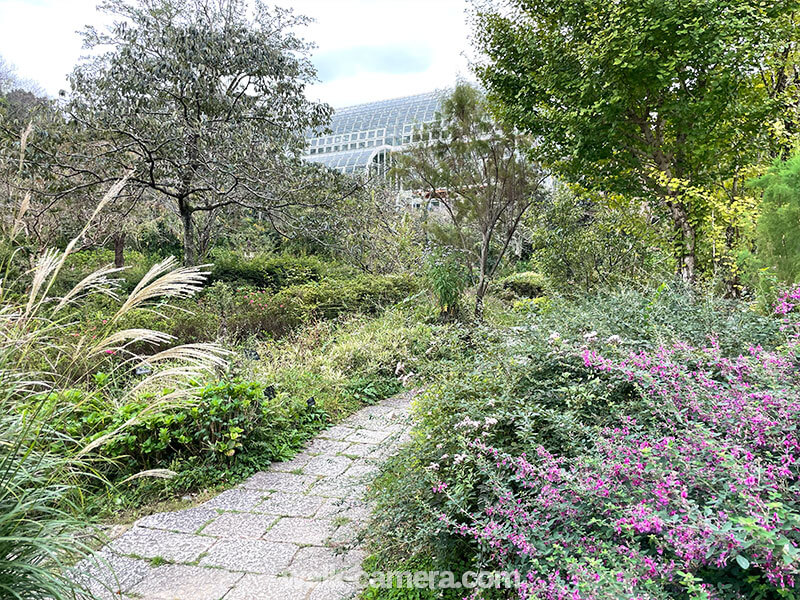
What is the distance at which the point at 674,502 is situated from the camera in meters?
1.26

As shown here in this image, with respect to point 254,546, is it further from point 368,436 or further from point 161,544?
point 368,436

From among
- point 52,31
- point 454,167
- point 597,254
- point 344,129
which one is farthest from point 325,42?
point 344,129

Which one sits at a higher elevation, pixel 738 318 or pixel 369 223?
pixel 369 223

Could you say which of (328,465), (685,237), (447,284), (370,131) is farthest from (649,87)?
(370,131)

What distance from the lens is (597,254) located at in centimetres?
712

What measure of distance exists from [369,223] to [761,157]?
6047 mm

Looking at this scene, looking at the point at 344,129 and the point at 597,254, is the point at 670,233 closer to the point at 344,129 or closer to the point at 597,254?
the point at 597,254

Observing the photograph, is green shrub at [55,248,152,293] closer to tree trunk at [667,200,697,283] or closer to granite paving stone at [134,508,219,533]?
granite paving stone at [134,508,219,533]

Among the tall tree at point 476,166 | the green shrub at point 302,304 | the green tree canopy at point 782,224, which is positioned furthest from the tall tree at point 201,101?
the green tree canopy at point 782,224

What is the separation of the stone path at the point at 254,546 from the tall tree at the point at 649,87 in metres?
3.52

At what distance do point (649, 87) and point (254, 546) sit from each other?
4.70 meters

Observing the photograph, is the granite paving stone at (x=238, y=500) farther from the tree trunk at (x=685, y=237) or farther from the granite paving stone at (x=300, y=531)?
the tree trunk at (x=685, y=237)

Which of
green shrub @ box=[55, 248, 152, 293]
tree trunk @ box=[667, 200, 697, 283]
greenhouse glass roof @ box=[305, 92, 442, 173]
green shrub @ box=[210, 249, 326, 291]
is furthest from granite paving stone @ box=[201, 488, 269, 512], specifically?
greenhouse glass roof @ box=[305, 92, 442, 173]

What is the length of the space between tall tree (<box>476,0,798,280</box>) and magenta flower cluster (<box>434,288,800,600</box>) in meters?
3.06
